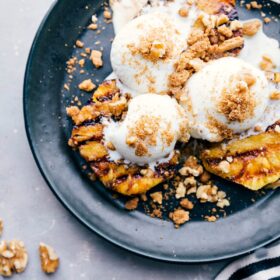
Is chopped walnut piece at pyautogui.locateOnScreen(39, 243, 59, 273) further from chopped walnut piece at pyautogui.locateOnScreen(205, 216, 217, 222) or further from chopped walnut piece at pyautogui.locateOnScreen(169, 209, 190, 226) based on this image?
chopped walnut piece at pyautogui.locateOnScreen(205, 216, 217, 222)

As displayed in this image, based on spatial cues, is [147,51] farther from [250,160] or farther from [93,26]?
[250,160]

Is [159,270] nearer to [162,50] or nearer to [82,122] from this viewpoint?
[82,122]

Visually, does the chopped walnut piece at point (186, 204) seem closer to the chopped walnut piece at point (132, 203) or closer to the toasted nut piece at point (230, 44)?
the chopped walnut piece at point (132, 203)

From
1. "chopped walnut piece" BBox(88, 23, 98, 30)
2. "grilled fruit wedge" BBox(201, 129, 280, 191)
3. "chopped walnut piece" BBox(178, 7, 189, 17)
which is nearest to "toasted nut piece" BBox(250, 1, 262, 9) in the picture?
"chopped walnut piece" BBox(178, 7, 189, 17)

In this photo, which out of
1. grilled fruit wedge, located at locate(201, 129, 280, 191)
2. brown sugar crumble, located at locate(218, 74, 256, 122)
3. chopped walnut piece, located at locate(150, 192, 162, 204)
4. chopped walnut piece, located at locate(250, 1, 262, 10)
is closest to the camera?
brown sugar crumble, located at locate(218, 74, 256, 122)

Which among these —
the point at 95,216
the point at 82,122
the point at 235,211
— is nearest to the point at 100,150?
the point at 82,122

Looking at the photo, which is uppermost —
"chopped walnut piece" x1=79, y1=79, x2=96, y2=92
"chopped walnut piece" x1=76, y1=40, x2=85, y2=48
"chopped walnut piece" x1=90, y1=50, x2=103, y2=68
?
"chopped walnut piece" x1=76, y1=40, x2=85, y2=48
